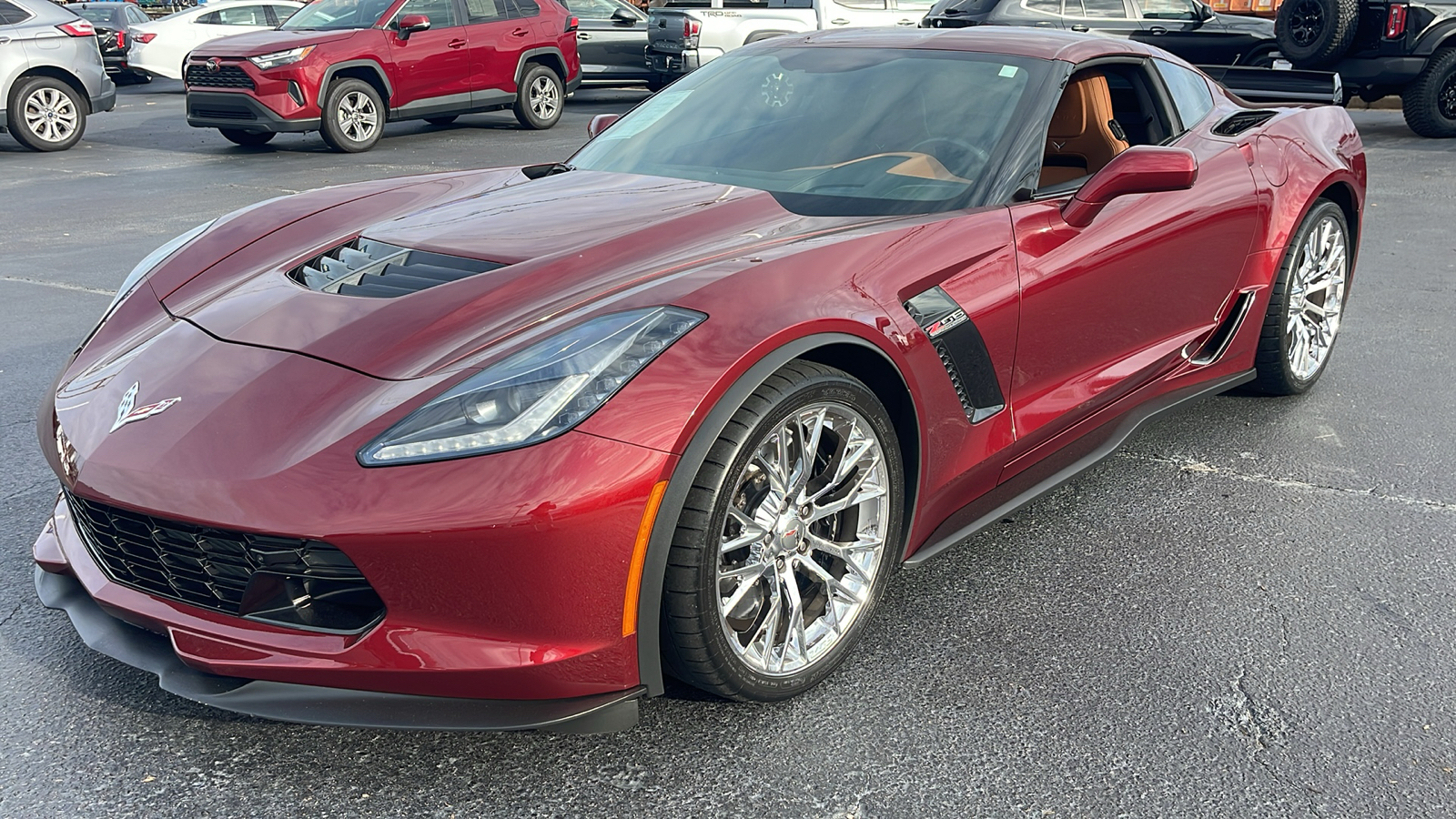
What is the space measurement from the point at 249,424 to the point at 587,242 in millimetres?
931

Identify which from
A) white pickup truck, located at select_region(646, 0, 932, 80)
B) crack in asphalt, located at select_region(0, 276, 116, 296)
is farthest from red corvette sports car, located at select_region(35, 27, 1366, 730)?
white pickup truck, located at select_region(646, 0, 932, 80)

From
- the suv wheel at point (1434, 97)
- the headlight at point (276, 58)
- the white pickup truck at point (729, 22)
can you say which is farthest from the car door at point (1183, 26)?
the headlight at point (276, 58)

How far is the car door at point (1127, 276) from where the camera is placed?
3.17 metres

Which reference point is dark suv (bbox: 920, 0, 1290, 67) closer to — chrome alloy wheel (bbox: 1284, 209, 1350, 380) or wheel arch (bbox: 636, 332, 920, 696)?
chrome alloy wheel (bbox: 1284, 209, 1350, 380)

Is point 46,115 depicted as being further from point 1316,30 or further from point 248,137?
point 1316,30

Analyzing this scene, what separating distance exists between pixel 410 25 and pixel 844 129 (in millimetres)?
9806

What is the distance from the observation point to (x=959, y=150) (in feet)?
11.1

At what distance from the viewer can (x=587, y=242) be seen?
2.92 m

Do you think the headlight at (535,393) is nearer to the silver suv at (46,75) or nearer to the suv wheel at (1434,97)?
the silver suv at (46,75)

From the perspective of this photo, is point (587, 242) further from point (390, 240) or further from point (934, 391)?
point (934, 391)

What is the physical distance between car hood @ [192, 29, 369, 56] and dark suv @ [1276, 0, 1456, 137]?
922 centimetres

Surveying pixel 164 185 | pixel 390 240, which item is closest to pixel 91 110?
pixel 164 185

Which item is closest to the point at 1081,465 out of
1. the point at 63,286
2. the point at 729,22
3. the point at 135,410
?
the point at 135,410

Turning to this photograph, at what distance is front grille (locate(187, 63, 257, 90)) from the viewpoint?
11.5 metres
